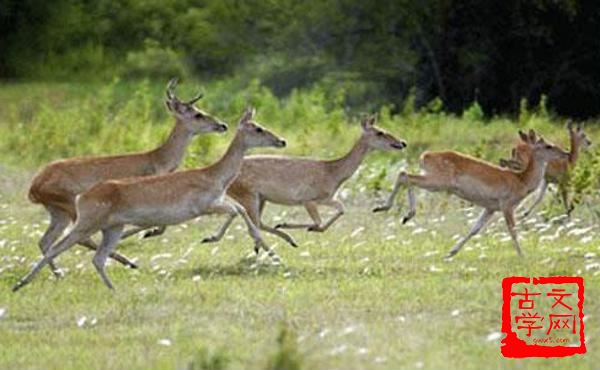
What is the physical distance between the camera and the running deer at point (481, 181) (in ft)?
49.5

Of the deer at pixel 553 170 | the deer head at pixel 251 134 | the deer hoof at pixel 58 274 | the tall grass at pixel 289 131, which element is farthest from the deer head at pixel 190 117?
the tall grass at pixel 289 131

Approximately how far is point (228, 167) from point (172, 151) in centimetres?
149

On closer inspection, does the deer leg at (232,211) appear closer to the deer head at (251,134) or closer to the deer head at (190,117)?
the deer head at (251,134)

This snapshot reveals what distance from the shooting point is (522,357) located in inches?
373

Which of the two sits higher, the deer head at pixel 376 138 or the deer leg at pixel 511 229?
the deer leg at pixel 511 229

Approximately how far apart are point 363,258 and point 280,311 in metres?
3.18

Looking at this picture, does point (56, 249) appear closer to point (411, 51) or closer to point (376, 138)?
point (376, 138)

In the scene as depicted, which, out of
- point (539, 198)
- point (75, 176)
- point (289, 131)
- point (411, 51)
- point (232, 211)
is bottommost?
point (411, 51)

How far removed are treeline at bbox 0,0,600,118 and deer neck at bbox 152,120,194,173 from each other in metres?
16.0

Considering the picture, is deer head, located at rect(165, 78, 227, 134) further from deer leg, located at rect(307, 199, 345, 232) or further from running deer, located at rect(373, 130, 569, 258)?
running deer, located at rect(373, 130, 569, 258)

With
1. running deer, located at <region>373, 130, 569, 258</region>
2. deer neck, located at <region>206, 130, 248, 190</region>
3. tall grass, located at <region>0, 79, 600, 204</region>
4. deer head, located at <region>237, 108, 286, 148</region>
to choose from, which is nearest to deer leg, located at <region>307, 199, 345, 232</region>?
running deer, located at <region>373, 130, 569, 258</region>

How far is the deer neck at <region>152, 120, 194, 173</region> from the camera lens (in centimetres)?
1506

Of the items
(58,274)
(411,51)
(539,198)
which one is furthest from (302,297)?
(411,51)

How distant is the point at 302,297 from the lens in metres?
11.9
